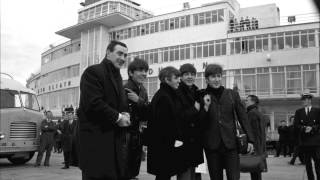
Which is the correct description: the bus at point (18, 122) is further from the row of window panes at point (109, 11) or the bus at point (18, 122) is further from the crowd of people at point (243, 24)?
the row of window panes at point (109, 11)

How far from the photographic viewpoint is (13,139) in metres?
13.1

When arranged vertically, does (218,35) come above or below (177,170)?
above

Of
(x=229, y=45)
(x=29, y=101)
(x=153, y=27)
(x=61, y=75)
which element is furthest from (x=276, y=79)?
(x=61, y=75)

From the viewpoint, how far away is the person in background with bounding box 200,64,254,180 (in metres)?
4.85

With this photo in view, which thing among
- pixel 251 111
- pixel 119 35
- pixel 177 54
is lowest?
pixel 251 111

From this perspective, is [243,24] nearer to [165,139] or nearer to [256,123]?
[256,123]

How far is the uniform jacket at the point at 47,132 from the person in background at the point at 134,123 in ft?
31.1

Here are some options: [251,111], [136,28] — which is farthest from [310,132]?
[136,28]

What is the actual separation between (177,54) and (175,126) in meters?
40.9

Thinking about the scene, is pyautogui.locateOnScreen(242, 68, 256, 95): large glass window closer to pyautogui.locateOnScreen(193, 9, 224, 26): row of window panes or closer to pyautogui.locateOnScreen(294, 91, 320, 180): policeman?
pyautogui.locateOnScreen(193, 9, 224, 26): row of window panes

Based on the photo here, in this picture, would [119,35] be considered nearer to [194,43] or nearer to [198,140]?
[194,43]

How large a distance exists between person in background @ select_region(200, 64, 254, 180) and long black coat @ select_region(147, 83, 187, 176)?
1.57ft

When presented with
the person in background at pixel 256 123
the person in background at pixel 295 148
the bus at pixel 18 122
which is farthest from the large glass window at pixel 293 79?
the person in background at pixel 256 123

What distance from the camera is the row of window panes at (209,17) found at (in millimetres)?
42625
